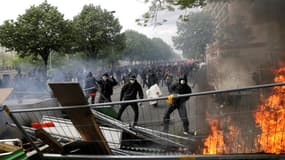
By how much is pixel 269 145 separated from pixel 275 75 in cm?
428

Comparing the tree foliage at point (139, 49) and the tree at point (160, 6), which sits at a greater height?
the tree foliage at point (139, 49)

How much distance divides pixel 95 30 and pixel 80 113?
85.2 feet

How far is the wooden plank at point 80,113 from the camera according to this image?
11.4ft

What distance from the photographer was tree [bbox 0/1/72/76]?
19500 millimetres

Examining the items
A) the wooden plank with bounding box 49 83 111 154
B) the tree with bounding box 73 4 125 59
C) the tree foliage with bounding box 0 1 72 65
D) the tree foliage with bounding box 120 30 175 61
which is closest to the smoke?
the wooden plank with bounding box 49 83 111 154

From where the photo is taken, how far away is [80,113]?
365 cm

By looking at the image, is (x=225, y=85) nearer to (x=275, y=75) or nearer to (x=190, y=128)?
(x=275, y=75)

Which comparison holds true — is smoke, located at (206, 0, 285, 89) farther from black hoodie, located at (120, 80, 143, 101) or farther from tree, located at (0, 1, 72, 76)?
tree, located at (0, 1, 72, 76)

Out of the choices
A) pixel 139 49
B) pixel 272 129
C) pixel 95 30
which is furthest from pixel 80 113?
pixel 139 49

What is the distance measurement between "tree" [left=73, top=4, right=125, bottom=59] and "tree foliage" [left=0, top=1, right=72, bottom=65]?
5776 millimetres

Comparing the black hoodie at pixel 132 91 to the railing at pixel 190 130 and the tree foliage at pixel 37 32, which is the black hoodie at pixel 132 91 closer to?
the railing at pixel 190 130

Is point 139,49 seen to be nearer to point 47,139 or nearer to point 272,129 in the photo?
point 272,129

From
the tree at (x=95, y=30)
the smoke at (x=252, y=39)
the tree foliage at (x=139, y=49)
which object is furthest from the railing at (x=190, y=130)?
the tree foliage at (x=139, y=49)

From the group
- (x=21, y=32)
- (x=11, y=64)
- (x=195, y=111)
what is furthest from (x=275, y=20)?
(x=11, y=64)
